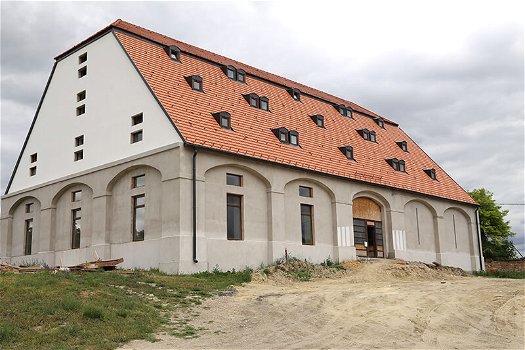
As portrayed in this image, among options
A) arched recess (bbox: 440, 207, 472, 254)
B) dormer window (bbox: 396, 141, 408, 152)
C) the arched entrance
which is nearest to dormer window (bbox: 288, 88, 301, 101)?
the arched entrance

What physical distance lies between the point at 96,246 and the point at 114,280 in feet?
26.6

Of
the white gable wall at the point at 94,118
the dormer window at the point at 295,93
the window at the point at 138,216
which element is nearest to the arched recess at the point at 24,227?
the white gable wall at the point at 94,118

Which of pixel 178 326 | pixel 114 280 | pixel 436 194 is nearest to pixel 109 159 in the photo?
pixel 114 280

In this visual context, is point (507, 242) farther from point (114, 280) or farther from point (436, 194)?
point (114, 280)

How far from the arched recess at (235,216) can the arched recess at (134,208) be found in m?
2.14

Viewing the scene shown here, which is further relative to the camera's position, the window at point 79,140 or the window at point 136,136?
the window at point 79,140

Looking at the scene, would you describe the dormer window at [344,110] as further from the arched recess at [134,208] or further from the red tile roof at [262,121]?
the arched recess at [134,208]

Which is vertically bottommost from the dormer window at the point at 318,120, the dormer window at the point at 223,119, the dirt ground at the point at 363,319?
the dirt ground at the point at 363,319

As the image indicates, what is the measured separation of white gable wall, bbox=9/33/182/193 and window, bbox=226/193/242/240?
3.80 metres

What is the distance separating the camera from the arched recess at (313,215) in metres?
28.1

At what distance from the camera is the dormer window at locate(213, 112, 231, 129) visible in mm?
26703

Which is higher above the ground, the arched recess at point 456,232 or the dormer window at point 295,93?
the dormer window at point 295,93

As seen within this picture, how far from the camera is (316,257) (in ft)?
94.5

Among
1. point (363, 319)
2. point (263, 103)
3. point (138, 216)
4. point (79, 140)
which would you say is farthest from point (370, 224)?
point (363, 319)
